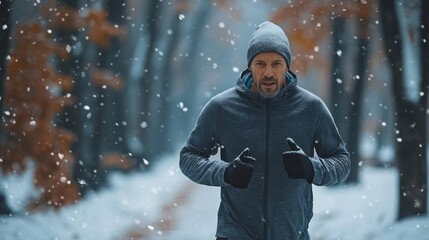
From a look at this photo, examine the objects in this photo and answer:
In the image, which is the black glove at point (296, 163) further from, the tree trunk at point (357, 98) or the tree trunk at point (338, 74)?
the tree trunk at point (338, 74)

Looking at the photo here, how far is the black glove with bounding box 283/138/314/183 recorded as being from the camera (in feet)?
10.9

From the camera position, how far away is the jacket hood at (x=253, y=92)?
11.8ft

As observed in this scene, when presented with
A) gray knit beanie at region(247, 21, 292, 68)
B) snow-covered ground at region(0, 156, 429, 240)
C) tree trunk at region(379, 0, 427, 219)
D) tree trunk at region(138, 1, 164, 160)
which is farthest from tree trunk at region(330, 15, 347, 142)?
gray knit beanie at region(247, 21, 292, 68)

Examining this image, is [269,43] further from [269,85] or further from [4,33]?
[4,33]

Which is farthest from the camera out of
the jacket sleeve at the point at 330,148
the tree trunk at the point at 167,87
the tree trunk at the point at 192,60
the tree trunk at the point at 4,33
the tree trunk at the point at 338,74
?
the tree trunk at the point at 192,60

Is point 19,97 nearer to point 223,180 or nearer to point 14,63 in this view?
point 14,63

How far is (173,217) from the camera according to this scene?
15.3m

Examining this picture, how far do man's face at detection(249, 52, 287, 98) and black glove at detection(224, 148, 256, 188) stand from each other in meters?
0.35

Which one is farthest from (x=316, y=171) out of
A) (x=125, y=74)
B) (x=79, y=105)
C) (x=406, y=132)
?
(x=125, y=74)

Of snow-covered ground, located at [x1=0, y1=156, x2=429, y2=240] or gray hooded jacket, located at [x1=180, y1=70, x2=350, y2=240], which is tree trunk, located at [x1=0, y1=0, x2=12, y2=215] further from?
gray hooded jacket, located at [x1=180, y1=70, x2=350, y2=240]

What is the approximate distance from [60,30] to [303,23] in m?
5.26

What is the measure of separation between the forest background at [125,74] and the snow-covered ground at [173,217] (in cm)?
41

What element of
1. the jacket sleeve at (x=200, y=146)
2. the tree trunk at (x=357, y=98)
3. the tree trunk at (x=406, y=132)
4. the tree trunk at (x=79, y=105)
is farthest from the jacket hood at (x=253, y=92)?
the tree trunk at (x=357, y=98)

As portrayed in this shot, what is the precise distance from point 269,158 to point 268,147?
50 mm
